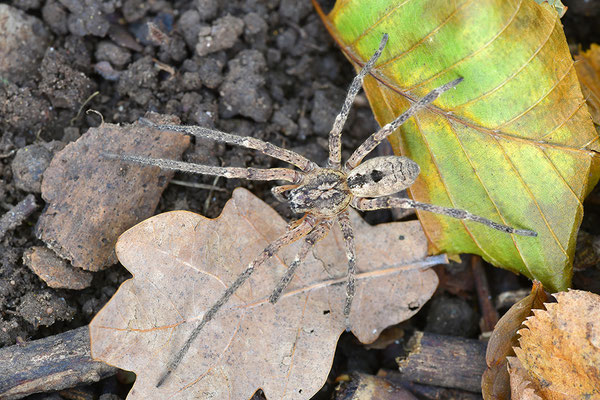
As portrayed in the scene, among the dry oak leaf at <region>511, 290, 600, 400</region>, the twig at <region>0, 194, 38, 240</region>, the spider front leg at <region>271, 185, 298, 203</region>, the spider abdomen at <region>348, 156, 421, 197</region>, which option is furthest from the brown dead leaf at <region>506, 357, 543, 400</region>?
the twig at <region>0, 194, 38, 240</region>

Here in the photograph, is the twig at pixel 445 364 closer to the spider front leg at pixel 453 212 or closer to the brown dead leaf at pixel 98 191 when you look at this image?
the spider front leg at pixel 453 212

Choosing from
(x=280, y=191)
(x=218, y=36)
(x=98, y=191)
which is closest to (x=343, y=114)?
(x=280, y=191)

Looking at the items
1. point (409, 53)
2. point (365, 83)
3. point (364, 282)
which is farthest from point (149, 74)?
point (364, 282)

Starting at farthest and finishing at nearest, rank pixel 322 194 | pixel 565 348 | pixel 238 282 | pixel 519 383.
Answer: pixel 322 194 < pixel 238 282 < pixel 519 383 < pixel 565 348

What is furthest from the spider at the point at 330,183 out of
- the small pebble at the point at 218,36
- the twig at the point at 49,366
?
the small pebble at the point at 218,36

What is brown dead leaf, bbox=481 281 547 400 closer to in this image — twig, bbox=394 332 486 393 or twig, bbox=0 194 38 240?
twig, bbox=394 332 486 393

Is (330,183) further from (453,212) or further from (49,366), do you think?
(49,366)
